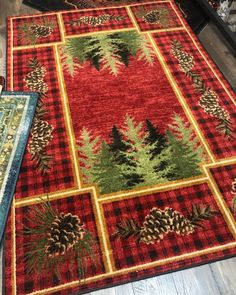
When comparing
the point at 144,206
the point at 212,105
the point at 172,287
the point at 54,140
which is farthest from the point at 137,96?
the point at 172,287

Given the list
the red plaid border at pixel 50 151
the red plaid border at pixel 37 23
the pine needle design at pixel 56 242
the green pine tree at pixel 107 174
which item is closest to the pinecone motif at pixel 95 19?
the red plaid border at pixel 37 23

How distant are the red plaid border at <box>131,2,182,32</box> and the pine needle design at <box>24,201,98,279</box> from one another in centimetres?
195

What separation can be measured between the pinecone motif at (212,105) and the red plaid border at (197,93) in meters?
0.03

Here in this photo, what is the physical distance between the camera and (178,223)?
68.0 inches

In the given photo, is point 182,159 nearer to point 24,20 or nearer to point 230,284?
point 230,284

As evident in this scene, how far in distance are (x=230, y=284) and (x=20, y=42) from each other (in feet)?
8.05

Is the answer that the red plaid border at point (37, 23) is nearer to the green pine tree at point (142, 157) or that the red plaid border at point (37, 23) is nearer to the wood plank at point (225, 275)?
the green pine tree at point (142, 157)

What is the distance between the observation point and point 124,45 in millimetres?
2684

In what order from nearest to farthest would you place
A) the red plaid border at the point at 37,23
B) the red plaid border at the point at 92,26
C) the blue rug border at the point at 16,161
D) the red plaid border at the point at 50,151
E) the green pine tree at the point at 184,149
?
the blue rug border at the point at 16,161 → the red plaid border at the point at 50,151 → the green pine tree at the point at 184,149 → the red plaid border at the point at 37,23 → the red plaid border at the point at 92,26

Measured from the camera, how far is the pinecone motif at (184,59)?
2536 millimetres

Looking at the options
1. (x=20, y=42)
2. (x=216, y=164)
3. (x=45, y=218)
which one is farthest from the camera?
(x=20, y=42)

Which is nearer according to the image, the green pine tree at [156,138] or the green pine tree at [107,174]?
the green pine tree at [107,174]

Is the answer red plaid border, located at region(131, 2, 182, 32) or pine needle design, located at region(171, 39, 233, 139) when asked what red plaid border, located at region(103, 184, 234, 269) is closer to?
pine needle design, located at region(171, 39, 233, 139)

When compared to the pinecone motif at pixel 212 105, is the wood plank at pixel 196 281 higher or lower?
lower
